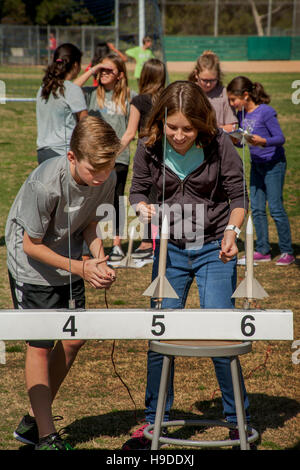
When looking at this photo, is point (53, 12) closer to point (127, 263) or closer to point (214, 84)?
point (214, 84)

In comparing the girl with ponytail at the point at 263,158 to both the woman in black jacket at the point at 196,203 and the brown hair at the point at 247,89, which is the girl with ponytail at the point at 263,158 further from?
the woman in black jacket at the point at 196,203

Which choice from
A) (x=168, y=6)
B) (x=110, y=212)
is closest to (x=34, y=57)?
(x=168, y=6)

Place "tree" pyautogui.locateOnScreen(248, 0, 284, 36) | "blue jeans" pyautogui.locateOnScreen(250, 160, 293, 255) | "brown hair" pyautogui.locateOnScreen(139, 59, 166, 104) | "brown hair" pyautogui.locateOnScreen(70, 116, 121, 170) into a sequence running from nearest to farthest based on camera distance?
"brown hair" pyautogui.locateOnScreen(70, 116, 121, 170) < "brown hair" pyautogui.locateOnScreen(139, 59, 166, 104) < "blue jeans" pyautogui.locateOnScreen(250, 160, 293, 255) < "tree" pyautogui.locateOnScreen(248, 0, 284, 36)

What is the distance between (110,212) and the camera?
3.11 m

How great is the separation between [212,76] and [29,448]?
12.7 ft

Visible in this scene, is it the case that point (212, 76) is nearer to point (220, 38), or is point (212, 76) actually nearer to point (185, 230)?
point (185, 230)

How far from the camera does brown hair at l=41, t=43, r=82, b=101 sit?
5.44 metres

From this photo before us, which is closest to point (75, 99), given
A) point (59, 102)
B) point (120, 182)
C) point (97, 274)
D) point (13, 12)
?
point (59, 102)

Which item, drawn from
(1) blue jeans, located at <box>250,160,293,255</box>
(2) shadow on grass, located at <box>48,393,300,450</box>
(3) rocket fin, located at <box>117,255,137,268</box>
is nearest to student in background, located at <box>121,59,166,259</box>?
(3) rocket fin, located at <box>117,255,137,268</box>

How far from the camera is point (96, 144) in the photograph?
265 centimetres

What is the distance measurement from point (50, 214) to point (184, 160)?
602 mm

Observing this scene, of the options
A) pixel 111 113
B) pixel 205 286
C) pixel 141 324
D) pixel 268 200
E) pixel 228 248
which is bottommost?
pixel 268 200

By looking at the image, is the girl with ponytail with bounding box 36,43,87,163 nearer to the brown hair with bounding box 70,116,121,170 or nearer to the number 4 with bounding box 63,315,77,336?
the brown hair with bounding box 70,116,121,170

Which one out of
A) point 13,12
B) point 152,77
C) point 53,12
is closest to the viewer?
point 152,77
